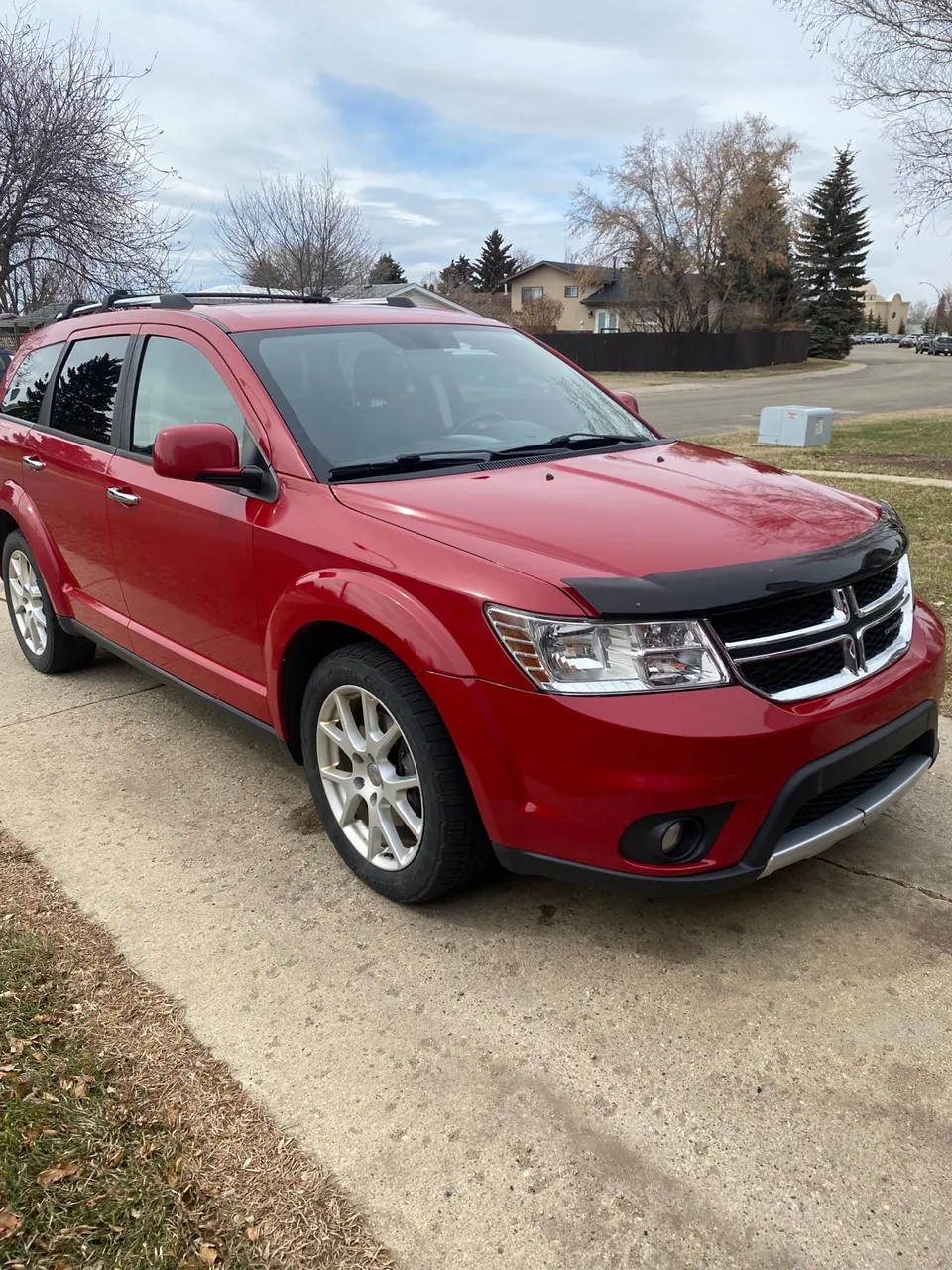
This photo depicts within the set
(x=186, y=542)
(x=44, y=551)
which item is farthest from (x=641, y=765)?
(x=44, y=551)

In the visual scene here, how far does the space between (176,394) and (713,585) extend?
234 centimetres

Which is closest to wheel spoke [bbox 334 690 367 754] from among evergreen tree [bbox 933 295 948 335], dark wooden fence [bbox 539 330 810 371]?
dark wooden fence [bbox 539 330 810 371]

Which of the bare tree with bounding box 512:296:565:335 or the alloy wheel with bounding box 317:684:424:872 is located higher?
the bare tree with bounding box 512:296:565:335

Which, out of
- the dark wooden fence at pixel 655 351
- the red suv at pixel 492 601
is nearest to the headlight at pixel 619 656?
the red suv at pixel 492 601

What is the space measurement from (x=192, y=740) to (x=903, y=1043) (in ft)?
9.92

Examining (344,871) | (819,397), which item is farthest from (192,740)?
(819,397)

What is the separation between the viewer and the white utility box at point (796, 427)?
48.2ft

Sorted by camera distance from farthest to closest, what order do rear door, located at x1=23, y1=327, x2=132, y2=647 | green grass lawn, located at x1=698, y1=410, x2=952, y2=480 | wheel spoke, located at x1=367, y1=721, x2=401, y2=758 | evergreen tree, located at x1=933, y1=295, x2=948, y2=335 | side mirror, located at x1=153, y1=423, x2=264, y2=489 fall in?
evergreen tree, located at x1=933, y1=295, x2=948, y2=335
green grass lawn, located at x1=698, y1=410, x2=952, y2=480
rear door, located at x1=23, y1=327, x2=132, y2=647
side mirror, located at x1=153, y1=423, x2=264, y2=489
wheel spoke, located at x1=367, y1=721, x2=401, y2=758

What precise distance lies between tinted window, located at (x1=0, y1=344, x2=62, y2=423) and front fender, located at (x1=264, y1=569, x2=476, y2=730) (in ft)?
8.24

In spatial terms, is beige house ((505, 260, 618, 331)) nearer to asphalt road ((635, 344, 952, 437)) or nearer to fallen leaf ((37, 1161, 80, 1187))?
asphalt road ((635, 344, 952, 437))

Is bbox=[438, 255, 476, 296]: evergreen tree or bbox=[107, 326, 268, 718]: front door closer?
bbox=[107, 326, 268, 718]: front door

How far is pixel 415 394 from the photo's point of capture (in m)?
3.55

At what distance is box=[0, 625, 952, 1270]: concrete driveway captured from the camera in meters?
1.99

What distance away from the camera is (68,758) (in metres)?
4.15
